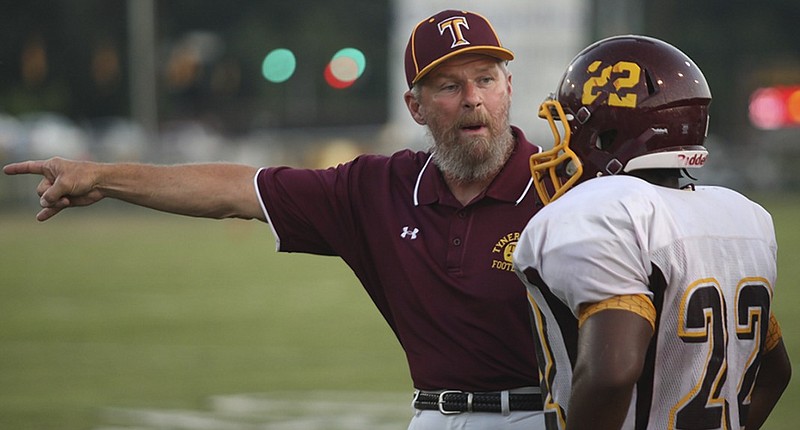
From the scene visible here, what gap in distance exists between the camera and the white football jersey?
2357 mm

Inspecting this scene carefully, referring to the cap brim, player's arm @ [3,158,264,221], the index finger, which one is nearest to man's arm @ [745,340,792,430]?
the cap brim

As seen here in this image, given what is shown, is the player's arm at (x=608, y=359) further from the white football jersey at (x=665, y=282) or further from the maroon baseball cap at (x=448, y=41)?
the maroon baseball cap at (x=448, y=41)

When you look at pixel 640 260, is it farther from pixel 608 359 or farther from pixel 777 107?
pixel 777 107

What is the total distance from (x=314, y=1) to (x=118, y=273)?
118 ft

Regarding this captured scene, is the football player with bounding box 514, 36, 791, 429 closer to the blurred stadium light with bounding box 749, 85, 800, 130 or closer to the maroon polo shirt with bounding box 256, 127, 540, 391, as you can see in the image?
the maroon polo shirt with bounding box 256, 127, 540, 391

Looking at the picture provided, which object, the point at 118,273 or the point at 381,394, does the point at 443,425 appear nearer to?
the point at 381,394

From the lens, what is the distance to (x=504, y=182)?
373 centimetres

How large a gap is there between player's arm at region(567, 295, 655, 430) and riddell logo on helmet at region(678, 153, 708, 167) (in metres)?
0.35

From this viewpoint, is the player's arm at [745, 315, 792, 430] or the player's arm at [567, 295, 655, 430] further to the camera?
the player's arm at [745, 315, 792, 430]

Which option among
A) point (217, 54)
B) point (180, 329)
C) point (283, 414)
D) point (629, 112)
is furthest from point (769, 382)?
point (217, 54)

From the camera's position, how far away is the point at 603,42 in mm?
2680

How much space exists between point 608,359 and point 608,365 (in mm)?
11

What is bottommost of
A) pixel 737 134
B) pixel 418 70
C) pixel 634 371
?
pixel 737 134

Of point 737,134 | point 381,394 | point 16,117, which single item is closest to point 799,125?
point 737,134
